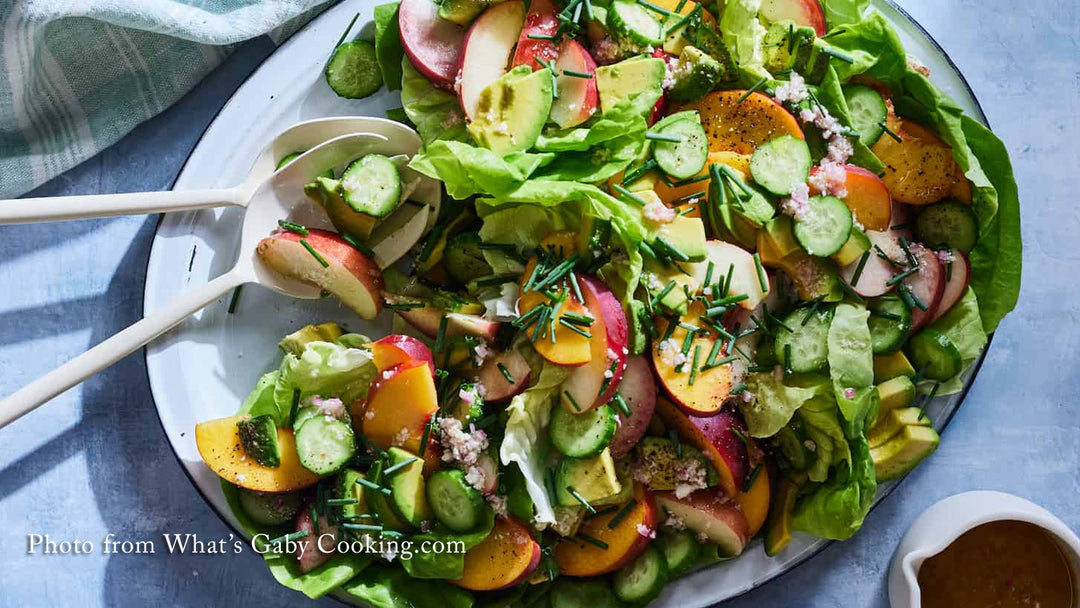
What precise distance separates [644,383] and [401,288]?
0.59 metres

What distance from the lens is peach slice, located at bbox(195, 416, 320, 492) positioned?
76.0 inches

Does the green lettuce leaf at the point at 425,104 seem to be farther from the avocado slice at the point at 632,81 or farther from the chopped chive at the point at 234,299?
the chopped chive at the point at 234,299

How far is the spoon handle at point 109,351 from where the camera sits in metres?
1.94

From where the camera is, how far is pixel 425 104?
6.53 feet

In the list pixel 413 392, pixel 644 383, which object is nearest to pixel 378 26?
pixel 413 392

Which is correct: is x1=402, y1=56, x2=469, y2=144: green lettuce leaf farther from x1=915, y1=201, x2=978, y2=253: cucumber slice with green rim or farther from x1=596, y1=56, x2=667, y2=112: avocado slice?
x1=915, y1=201, x2=978, y2=253: cucumber slice with green rim

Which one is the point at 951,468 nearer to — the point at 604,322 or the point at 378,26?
the point at 604,322

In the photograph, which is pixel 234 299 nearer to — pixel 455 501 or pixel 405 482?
pixel 405 482

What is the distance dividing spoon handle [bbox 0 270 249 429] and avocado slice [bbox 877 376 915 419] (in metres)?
1.42

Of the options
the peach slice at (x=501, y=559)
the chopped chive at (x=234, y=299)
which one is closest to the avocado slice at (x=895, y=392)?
the peach slice at (x=501, y=559)

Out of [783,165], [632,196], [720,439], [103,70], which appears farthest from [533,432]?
[103,70]

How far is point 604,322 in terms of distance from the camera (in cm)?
177

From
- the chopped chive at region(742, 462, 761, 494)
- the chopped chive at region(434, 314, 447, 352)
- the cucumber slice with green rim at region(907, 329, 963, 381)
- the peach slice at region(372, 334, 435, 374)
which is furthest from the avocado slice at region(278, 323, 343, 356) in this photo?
the cucumber slice with green rim at region(907, 329, 963, 381)

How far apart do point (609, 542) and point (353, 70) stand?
3.94 feet
